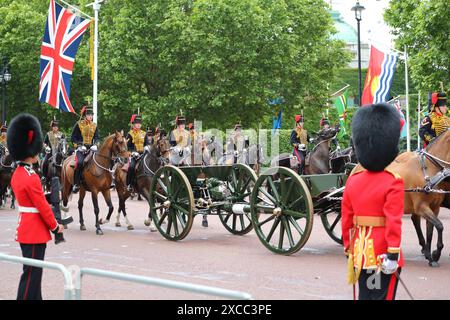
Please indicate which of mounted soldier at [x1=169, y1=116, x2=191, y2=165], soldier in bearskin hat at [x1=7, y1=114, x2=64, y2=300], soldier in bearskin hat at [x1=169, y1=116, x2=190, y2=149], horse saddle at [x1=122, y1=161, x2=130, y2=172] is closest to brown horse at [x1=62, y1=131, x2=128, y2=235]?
horse saddle at [x1=122, y1=161, x2=130, y2=172]

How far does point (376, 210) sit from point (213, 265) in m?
4.85

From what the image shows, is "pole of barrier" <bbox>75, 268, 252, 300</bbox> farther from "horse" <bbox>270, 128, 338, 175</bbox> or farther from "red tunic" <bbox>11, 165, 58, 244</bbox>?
"horse" <bbox>270, 128, 338, 175</bbox>

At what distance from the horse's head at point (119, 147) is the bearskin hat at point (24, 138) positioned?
7.36 metres

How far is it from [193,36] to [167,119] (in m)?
3.89

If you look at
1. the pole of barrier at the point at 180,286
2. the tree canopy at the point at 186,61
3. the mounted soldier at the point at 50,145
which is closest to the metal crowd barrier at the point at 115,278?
the pole of barrier at the point at 180,286

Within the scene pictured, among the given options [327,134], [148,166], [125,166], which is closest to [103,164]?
[125,166]

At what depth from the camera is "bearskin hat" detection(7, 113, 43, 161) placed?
7.28 m

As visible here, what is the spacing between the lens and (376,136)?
19.1ft

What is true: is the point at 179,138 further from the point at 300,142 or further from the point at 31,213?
the point at 31,213

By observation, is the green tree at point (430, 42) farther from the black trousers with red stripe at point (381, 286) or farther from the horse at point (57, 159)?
the black trousers with red stripe at point (381, 286)

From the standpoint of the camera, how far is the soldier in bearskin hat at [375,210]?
552 cm

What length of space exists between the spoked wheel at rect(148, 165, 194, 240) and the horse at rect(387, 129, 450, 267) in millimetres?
3690
